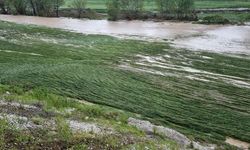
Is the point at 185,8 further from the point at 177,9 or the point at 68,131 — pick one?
the point at 68,131

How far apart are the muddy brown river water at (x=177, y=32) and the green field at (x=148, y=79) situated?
10.4 metres

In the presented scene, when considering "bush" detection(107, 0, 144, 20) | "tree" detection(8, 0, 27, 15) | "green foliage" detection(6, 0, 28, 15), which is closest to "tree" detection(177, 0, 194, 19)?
"bush" detection(107, 0, 144, 20)

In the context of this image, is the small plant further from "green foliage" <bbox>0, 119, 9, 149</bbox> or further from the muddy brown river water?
the muddy brown river water

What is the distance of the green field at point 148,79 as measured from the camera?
36.8m

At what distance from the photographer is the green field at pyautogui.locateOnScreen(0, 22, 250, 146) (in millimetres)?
36750

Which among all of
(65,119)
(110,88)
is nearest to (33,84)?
(110,88)

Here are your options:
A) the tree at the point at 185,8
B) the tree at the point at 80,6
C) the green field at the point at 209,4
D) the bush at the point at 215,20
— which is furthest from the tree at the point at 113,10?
the bush at the point at 215,20

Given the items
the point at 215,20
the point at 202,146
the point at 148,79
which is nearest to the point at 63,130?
the point at 202,146

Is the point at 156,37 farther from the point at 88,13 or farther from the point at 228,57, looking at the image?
the point at 88,13

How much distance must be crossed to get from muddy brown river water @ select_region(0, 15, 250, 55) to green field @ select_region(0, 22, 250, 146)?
34.2 feet

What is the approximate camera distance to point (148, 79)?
48531 mm

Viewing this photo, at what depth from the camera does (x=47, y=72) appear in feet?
153

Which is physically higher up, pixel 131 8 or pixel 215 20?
pixel 131 8

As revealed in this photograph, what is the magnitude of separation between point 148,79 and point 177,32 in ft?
166
